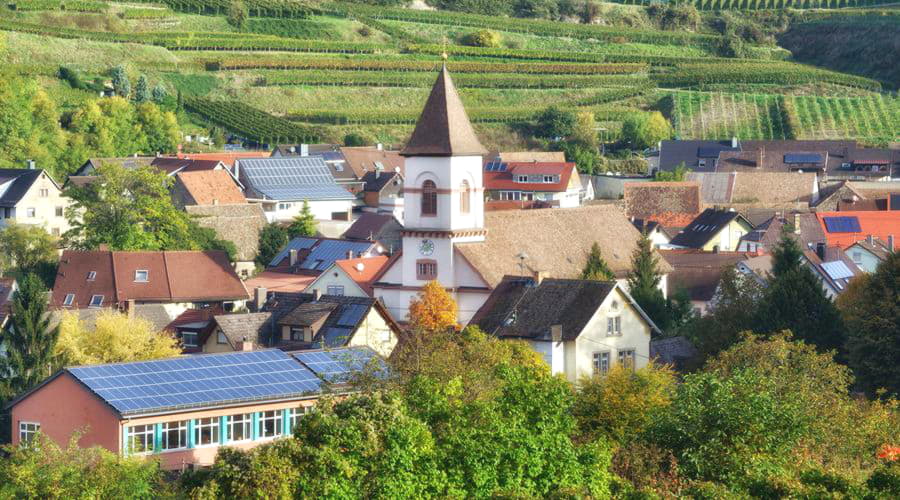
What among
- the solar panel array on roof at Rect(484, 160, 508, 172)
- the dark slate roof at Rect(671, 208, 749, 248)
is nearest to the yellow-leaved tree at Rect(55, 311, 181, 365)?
the dark slate roof at Rect(671, 208, 749, 248)

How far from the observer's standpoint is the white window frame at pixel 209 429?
131 feet

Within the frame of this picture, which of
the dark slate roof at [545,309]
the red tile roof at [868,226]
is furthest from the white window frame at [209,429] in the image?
the red tile roof at [868,226]

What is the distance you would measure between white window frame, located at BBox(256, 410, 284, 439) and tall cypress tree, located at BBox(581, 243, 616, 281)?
69.4 ft

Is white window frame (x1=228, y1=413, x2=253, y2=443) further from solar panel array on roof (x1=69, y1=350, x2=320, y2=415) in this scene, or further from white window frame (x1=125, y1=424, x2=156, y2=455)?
white window frame (x1=125, y1=424, x2=156, y2=455)

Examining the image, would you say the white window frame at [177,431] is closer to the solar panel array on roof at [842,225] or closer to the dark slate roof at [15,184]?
the solar panel array on roof at [842,225]

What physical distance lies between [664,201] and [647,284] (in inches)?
1365

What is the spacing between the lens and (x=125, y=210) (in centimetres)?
7306

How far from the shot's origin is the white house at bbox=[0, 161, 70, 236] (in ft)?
278

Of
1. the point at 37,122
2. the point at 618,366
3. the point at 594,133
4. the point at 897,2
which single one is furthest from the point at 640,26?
the point at 618,366

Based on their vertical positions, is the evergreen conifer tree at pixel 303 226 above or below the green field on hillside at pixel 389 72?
below

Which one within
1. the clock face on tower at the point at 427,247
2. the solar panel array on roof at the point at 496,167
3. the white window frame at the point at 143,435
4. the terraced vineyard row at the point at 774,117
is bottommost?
the white window frame at the point at 143,435

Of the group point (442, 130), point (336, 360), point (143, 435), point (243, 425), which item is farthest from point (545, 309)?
point (143, 435)

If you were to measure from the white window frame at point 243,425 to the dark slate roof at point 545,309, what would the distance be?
12000 millimetres

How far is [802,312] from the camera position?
173 feet
